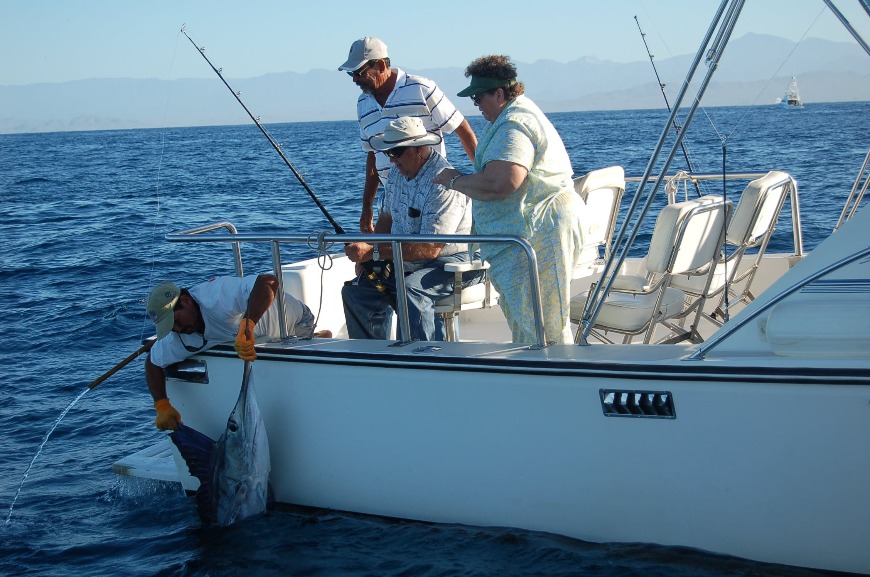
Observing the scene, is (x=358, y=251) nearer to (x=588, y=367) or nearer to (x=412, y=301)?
(x=412, y=301)

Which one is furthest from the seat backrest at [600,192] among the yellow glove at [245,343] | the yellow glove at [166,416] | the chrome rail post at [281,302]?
the yellow glove at [166,416]

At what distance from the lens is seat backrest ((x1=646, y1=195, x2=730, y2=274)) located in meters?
4.58

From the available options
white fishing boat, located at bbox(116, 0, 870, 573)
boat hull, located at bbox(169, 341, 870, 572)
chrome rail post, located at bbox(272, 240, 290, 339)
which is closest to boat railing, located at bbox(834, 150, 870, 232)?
white fishing boat, located at bbox(116, 0, 870, 573)

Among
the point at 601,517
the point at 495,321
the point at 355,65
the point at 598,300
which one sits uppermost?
the point at 355,65

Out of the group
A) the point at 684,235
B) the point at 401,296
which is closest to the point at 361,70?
the point at 401,296

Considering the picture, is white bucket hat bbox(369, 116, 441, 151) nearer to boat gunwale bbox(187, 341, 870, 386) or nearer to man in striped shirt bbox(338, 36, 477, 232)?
man in striped shirt bbox(338, 36, 477, 232)

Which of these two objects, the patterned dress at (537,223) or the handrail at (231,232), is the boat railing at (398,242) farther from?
the patterned dress at (537,223)

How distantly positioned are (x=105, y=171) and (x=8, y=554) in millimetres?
37379

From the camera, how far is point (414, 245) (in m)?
4.65

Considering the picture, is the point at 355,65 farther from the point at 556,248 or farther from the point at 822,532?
the point at 822,532

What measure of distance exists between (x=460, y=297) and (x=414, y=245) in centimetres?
36

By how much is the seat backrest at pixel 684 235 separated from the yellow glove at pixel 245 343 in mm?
2024

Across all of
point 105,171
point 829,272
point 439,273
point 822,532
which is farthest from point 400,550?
point 105,171

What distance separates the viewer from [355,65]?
5.05 metres
